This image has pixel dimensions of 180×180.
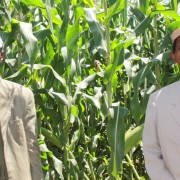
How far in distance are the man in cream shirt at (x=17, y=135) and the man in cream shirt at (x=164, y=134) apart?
0.50 m

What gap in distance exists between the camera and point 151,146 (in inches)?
67.8

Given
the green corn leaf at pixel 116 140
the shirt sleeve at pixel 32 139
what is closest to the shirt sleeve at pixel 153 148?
the shirt sleeve at pixel 32 139

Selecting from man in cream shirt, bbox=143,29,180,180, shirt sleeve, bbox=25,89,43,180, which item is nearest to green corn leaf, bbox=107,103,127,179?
shirt sleeve, bbox=25,89,43,180

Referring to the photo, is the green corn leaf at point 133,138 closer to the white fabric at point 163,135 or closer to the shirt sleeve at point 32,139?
the shirt sleeve at point 32,139

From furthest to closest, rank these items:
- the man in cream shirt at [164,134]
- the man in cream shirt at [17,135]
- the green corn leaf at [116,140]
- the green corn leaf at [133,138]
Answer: the green corn leaf at [133,138] < the green corn leaf at [116,140] < the man in cream shirt at [17,135] < the man in cream shirt at [164,134]

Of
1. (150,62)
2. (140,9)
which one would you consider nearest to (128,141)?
(150,62)

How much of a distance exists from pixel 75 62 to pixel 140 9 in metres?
0.56

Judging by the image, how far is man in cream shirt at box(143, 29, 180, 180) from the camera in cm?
165

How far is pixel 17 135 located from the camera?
74.9 inches

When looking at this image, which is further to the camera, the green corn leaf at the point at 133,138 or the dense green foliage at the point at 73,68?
the green corn leaf at the point at 133,138

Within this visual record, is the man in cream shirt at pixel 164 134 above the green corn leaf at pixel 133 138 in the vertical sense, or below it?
above

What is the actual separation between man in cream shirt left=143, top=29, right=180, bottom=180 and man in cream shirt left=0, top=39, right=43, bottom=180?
0.50 meters

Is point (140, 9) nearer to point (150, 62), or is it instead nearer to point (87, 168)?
point (150, 62)

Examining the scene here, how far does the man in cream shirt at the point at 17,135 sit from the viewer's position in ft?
6.12
